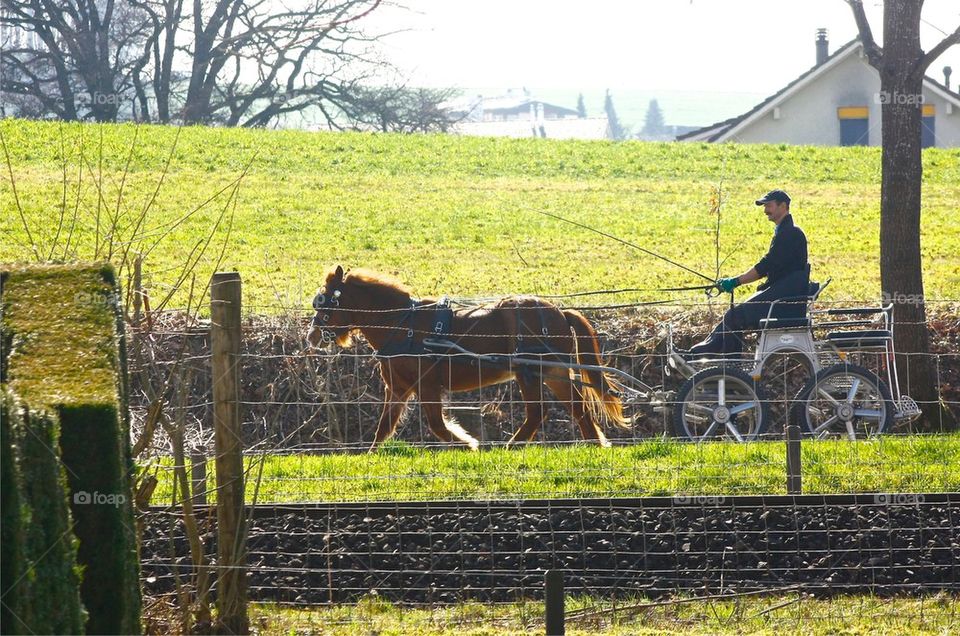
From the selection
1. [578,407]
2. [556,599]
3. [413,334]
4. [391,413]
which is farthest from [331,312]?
[556,599]

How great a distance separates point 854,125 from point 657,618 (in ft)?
→ 128

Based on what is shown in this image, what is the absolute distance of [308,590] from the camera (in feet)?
21.8

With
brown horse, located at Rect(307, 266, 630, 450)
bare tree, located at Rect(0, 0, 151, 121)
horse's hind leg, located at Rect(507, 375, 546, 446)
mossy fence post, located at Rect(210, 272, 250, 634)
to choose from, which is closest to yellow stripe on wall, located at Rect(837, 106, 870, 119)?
bare tree, located at Rect(0, 0, 151, 121)

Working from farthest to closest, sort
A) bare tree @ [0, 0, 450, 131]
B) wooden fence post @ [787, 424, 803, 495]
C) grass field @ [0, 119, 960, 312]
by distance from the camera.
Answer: bare tree @ [0, 0, 450, 131] < grass field @ [0, 119, 960, 312] < wooden fence post @ [787, 424, 803, 495]

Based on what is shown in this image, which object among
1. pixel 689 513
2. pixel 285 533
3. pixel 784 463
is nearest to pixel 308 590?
pixel 285 533

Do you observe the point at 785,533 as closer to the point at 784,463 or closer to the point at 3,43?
Answer: the point at 784,463

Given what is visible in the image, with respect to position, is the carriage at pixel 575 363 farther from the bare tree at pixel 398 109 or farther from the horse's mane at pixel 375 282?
the bare tree at pixel 398 109

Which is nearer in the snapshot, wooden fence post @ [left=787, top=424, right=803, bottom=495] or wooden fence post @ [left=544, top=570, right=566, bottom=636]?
wooden fence post @ [left=544, top=570, right=566, bottom=636]

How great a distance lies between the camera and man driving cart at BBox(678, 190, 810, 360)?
11078 millimetres

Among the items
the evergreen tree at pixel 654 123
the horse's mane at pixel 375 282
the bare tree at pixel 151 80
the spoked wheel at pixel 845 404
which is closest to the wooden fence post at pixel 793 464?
the spoked wheel at pixel 845 404

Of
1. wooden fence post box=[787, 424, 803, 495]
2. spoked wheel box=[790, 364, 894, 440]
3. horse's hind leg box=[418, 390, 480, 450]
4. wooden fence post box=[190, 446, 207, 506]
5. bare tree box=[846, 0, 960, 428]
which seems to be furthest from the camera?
bare tree box=[846, 0, 960, 428]

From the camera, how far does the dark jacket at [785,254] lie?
11.1m

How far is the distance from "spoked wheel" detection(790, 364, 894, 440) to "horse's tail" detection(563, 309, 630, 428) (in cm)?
158

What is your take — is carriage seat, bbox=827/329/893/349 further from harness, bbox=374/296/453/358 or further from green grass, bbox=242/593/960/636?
green grass, bbox=242/593/960/636
